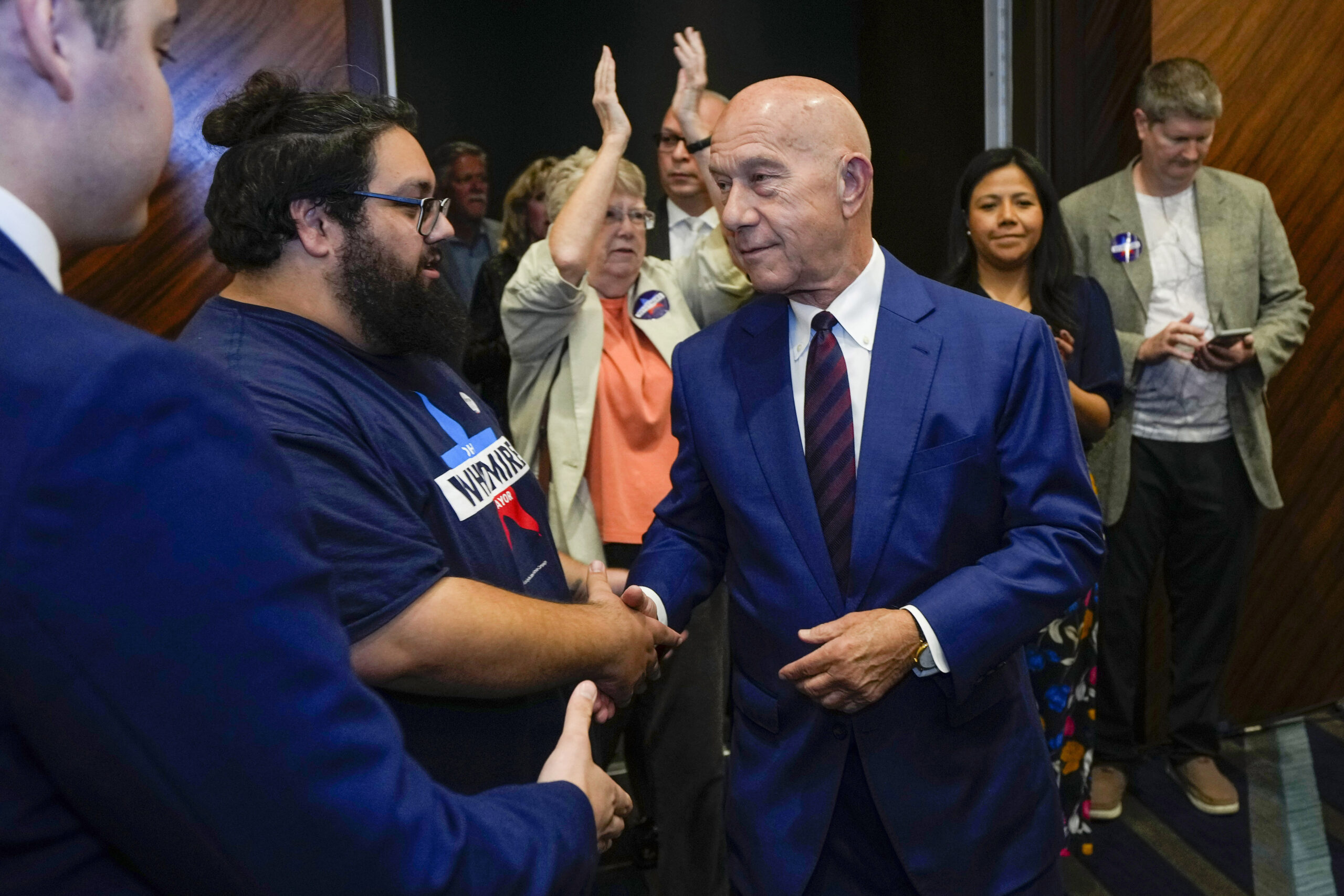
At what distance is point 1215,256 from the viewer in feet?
11.1

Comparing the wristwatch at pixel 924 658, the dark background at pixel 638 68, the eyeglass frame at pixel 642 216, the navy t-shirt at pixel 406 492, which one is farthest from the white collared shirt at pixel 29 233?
the dark background at pixel 638 68

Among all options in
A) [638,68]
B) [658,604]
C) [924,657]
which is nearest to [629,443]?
[658,604]

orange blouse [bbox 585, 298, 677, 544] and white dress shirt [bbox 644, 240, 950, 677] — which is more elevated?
white dress shirt [bbox 644, 240, 950, 677]

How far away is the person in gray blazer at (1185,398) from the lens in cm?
335

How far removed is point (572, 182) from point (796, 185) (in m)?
1.30

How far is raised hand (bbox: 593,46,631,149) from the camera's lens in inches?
107

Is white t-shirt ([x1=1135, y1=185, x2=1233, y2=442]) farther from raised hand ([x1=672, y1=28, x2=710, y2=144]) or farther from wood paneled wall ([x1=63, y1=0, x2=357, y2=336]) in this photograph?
wood paneled wall ([x1=63, y1=0, x2=357, y2=336])

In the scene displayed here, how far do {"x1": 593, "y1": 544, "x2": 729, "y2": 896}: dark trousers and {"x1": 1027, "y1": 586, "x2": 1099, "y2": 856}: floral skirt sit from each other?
2.61 feet

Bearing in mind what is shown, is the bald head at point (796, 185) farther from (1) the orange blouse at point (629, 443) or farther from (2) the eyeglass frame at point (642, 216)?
(2) the eyeglass frame at point (642, 216)

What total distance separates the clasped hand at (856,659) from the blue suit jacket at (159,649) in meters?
0.77

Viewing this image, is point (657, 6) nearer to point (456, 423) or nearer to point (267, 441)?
point (456, 423)

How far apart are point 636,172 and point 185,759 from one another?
7.98ft

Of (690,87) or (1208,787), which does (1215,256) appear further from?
(690,87)

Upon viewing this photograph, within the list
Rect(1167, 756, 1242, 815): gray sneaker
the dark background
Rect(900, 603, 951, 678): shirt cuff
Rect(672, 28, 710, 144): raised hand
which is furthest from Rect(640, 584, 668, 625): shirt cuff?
the dark background
